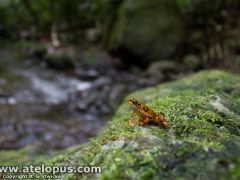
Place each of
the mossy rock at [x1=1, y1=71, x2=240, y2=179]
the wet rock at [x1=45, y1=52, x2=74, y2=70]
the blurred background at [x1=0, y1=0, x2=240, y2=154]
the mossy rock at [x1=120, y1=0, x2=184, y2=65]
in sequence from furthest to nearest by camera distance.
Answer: the wet rock at [x1=45, y1=52, x2=74, y2=70] < the mossy rock at [x1=120, y1=0, x2=184, y2=65] < the blurred background at [x1=0, y1=0, x2=240, y2=154] < the mossy rock at [x1=1, y1=71, x2=240, y2=179]

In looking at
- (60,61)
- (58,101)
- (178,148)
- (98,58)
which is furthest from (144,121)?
(60,61)

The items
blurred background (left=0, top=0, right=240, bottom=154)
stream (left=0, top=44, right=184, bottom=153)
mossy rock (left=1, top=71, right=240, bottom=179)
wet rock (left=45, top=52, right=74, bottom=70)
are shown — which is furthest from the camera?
wet rock (left=45, top=52, right=74, bottom=70)

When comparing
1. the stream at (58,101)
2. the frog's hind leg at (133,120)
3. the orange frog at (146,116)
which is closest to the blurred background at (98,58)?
the stream at (58,101)

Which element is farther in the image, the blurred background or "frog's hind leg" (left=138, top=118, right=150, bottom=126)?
the blurred background

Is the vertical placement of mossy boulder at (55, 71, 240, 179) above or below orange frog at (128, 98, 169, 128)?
below

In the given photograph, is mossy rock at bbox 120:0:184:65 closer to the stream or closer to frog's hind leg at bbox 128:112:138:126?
the stream

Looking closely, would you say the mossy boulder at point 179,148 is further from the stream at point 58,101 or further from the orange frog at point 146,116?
the stream at point 58,101

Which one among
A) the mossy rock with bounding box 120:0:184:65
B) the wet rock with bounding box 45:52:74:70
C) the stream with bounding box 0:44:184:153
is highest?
the mossy rock with bounding box 120:0:184:65

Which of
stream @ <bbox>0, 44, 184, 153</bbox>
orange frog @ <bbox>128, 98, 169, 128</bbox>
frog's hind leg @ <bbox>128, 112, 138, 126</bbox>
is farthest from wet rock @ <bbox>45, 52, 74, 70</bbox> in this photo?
orange frog @ <bbox>128, 98, 169, 128</bbox>
